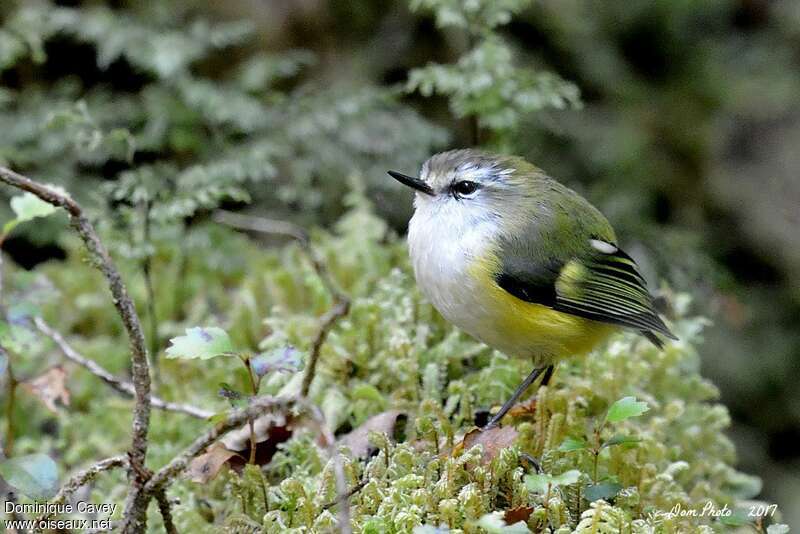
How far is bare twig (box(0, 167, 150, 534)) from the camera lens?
6.75ft

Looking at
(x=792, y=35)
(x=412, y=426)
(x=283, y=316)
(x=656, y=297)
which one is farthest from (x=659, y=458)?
(x=792, y=35)

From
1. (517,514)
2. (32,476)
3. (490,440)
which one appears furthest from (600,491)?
(32,476)

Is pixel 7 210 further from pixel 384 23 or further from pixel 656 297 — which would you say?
pixel 656 297

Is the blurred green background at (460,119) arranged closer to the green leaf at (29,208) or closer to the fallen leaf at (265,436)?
the green leaf at (29,208)

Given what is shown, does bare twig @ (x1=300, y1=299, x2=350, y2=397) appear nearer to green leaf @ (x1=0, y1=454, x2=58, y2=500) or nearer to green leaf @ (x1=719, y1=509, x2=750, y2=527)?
green leaf @ (x1=0, y1=454, x2=58, y2=500)

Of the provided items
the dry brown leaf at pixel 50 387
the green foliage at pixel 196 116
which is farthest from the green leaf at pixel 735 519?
the green foliage at pixel 196 116

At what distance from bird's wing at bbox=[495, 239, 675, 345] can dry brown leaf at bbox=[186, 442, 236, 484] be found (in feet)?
3.26

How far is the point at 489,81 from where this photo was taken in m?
3.92

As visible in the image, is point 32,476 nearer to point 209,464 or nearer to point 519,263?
point 209,464

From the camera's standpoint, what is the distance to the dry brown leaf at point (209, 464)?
246cm

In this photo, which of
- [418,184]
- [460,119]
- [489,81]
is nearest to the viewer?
[418,184]

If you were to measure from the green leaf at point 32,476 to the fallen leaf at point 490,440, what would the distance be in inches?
41.8

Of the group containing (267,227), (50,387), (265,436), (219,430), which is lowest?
(50,387)

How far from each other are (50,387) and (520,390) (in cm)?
162
